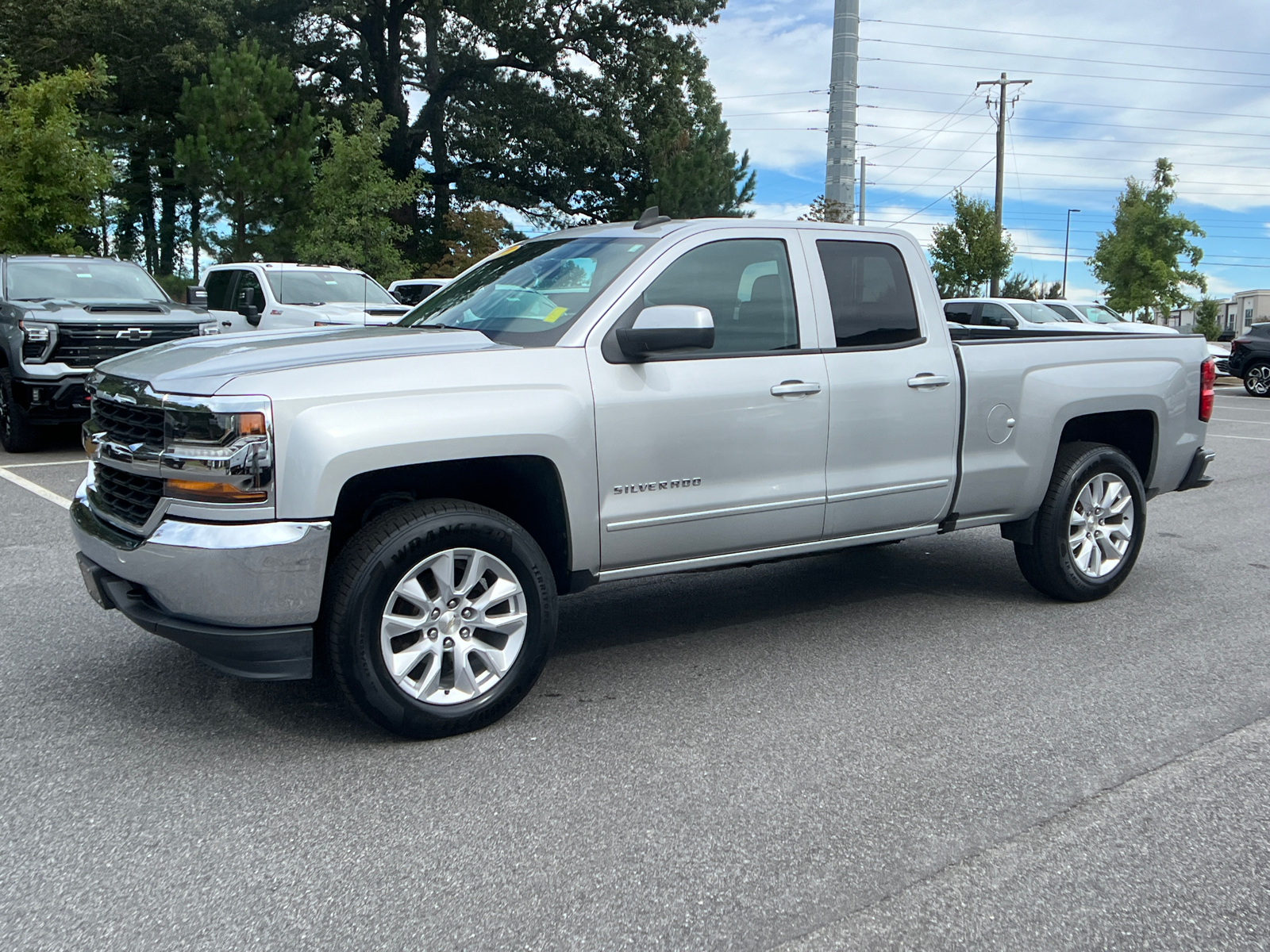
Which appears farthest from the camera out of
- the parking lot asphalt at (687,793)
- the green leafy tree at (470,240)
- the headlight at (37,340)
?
the green leafy tree at (470,240)

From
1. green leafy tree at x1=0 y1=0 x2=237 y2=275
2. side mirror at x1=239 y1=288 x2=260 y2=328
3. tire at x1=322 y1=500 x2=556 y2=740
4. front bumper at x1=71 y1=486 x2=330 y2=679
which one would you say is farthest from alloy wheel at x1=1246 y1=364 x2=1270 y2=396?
green leafy tree at x1=0 y1=0 x2=237 y2=275

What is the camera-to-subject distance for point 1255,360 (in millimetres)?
24969

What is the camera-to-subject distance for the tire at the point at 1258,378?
979 inches

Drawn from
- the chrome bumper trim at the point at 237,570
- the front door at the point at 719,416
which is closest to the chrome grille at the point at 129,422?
the chrome bumper trim at the point at 237,570

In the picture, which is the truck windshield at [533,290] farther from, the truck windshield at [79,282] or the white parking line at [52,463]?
the truck windshield at [79,282]

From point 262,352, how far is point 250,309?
917 centimetres

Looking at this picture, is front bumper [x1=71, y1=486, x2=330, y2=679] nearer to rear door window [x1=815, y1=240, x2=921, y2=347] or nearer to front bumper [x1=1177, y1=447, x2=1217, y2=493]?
rear door window [x1=815, y1=240, x2=921, y2=347]

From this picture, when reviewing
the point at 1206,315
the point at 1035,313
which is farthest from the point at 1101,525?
the point at 1206,315

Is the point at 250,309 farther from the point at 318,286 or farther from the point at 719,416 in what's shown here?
the point at 719,416

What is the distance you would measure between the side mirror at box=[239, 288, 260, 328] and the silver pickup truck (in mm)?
8069

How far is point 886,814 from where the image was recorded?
3.45m

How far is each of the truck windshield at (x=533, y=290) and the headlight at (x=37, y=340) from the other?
687 centimetres

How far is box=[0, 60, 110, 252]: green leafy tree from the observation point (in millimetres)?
19828

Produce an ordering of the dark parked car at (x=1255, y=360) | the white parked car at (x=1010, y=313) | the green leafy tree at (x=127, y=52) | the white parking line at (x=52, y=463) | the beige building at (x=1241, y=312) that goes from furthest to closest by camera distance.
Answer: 1. the beige building at (x=1241, y=312)
2. the green leafy tree at (x=127, y=52)
3. the dark parked car at (x=1255, y=360)
4. the white parked car at (x=1010, y=313)
5. the white parking line at (x=52, y=463)
